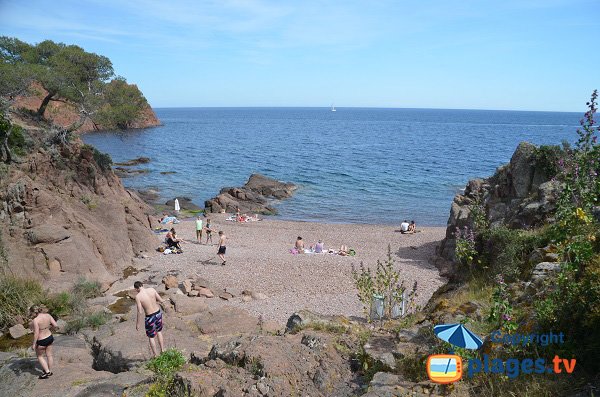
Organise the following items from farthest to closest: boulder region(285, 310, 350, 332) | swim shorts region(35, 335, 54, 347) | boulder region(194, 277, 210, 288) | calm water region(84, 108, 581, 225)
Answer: calm water region(84, 108, 581, 225), boulder region(194, 277, 210, 288), swim shorts region(35, 335, 54, 347), boulder region(285, 310, 350, 332)

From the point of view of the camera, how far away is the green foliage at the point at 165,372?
20.7ft

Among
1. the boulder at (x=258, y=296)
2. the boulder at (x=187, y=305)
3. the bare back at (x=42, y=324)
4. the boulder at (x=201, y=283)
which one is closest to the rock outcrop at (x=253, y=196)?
the boulder at (x=201, y=283)

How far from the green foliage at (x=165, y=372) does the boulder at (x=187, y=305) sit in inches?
193

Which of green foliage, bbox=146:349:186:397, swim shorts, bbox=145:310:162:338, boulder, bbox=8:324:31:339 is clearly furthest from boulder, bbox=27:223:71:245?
green foliage, bbox=146:349:186:397

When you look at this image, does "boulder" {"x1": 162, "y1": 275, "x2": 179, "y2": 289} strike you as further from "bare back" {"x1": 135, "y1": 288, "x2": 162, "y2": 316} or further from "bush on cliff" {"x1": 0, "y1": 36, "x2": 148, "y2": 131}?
"bush on cliff" {"x1": 0, "y1": 36, "x2": 148, "y2": 131}

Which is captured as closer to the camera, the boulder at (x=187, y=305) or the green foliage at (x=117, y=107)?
the boulder at (x=187, y=305)

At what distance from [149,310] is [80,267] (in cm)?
797

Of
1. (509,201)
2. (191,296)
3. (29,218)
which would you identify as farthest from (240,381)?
(509,201)

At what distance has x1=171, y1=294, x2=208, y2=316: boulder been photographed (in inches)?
521

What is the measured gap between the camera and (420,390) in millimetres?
5504

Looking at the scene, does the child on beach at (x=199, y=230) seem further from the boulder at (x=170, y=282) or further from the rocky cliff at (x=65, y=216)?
the boulder at (x=170, y=282)

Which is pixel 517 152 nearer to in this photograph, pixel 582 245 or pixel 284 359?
pixel 582 245

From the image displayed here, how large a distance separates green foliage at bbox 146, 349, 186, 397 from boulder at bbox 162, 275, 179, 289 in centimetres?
815

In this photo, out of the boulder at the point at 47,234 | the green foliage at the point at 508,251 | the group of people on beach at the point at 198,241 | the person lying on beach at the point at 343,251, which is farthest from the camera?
the person lying on beach at the point at 343,251
